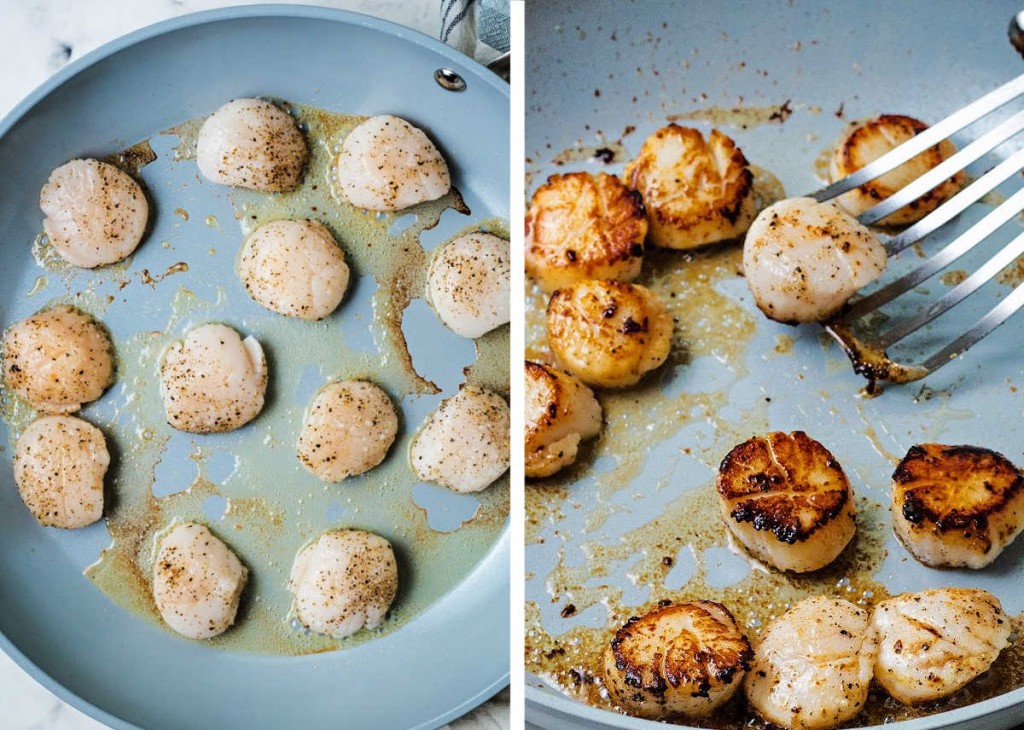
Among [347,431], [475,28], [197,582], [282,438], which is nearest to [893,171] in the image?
[475,28]

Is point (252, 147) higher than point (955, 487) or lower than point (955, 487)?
higher

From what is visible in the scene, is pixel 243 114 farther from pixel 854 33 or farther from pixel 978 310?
pixel 978 310

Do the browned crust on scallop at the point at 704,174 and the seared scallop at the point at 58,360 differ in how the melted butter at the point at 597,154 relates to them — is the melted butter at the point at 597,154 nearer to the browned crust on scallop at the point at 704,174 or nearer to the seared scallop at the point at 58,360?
the browned crust on scallop at the point at 704,174

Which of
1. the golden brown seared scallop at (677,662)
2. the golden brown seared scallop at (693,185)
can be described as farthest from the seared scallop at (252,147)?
the golden brown seared scallop at (677,662)

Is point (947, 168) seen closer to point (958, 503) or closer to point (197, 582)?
point (958, 503)

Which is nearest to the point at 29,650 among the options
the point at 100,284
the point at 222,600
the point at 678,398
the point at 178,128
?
the point at 222,600
